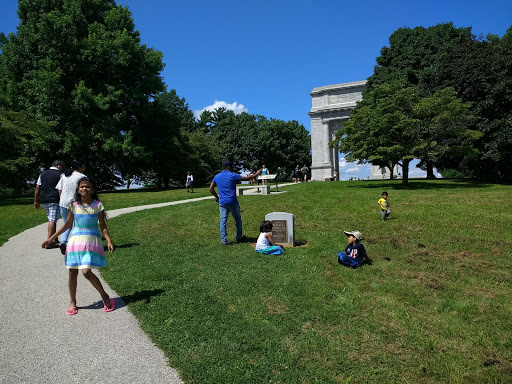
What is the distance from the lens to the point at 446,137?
25953mm

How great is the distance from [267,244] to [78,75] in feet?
93.4

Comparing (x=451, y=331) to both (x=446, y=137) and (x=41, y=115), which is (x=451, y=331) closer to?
(x=446, y=137)

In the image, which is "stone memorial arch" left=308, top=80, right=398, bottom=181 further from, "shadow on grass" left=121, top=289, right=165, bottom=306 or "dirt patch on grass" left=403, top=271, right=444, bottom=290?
"shadow on grass" left=121, top=289, right=165, bottom=306

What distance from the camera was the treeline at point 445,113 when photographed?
23375 mm

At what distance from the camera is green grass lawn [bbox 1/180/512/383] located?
3746 millimetres

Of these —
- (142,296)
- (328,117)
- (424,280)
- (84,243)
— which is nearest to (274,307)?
(142,296)

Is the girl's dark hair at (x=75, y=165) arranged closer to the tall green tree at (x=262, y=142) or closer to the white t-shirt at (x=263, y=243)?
the white t-shirt at (x=263, y=243)

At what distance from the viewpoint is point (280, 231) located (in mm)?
9180

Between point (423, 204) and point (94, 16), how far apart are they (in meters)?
31.5

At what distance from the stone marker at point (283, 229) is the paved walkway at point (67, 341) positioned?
4461 mm

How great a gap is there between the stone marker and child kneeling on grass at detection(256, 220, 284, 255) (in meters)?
0.73

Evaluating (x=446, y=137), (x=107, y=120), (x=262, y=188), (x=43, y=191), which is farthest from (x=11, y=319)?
(x=446, y=137)

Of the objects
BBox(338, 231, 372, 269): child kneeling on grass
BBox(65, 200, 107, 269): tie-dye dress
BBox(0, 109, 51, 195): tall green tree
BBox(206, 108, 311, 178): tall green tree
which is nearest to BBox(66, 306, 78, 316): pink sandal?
BBox(65, 200, 107, 269): tie-dye dress

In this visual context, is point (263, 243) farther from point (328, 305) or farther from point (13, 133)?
point (13, 133)
